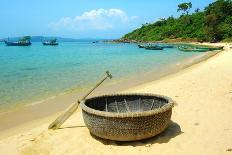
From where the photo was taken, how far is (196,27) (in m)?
83.8

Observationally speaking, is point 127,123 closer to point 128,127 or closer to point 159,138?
point 128,127

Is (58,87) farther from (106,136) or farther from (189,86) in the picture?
(106,136)

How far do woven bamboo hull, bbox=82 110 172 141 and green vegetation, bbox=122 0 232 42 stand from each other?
63.6 metres

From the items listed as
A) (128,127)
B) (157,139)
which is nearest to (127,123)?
(128,127)

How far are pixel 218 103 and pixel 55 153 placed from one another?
5166 millimetres

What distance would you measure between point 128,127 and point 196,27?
82.2m

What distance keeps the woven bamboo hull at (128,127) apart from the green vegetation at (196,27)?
63.6 metres

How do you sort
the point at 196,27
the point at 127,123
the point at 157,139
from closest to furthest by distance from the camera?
1. the point at 127,123
2. the point at 157,139
3. the point at 196,27

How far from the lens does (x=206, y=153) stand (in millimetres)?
5594

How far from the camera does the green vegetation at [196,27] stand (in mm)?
68688

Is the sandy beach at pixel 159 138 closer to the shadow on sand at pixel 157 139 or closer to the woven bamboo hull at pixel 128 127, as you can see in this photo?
the shadow on sand at pixel 157 139

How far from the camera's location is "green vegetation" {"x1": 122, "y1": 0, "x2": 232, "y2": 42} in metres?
68.7

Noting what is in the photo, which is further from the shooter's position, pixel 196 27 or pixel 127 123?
pixel 196 27

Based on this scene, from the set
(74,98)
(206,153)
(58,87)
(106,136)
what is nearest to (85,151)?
(106,136)
